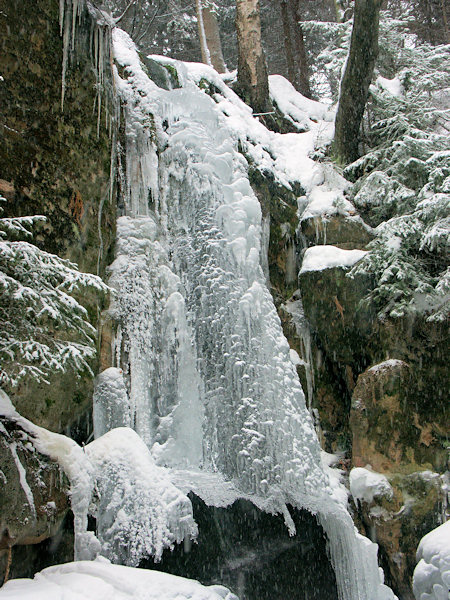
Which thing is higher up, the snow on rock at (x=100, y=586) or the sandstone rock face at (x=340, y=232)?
the sandstone rock face at (x=340, y=232)

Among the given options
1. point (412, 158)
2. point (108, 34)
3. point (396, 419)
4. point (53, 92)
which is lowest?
point (396, 419)

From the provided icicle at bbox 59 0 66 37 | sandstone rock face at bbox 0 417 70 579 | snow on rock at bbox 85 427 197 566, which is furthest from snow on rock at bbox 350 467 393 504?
icicle at bbox 59 0 66 37

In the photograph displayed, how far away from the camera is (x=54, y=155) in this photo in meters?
5.27

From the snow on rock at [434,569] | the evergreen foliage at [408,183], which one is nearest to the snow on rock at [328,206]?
the evergreen foliage at [408,183]

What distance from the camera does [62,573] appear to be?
10.3 feet

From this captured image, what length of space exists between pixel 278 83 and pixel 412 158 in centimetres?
404

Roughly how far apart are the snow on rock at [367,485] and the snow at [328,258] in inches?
107

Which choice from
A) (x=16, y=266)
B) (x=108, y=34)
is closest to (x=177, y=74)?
(x=108, y=34)

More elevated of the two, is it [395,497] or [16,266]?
[16,266]

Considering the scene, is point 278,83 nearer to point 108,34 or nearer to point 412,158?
point 412,158

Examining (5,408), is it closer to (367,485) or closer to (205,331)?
(205,331)

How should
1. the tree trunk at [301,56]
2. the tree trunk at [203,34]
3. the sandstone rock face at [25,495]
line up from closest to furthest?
the sandstone rock face at [25,495], the tree trunk at [203,34], the tree trunk at [301,56]

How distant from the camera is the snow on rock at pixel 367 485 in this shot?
6.75m

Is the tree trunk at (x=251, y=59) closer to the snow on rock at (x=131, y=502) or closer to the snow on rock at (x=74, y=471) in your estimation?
the snow on rock at (x=131, y=502)
